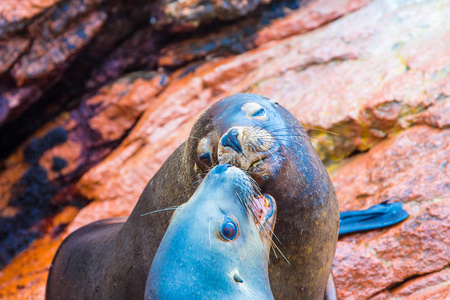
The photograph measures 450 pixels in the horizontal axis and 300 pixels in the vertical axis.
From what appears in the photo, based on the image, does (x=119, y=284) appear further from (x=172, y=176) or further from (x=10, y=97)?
(x=10, y=97)

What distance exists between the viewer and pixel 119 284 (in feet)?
11.5

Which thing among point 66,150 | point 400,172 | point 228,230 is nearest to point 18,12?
point 66,150

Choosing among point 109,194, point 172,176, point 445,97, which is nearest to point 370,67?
point 445,97

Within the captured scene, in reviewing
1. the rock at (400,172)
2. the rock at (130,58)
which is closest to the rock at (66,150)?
the rock at (130,58)

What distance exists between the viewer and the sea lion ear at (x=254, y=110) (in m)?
3.15

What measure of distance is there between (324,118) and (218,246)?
358 centimetres

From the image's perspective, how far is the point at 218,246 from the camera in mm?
2258

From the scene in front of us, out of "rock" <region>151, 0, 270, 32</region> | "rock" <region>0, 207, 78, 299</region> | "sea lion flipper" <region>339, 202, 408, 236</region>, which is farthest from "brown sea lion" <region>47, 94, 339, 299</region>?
"rock" <region>151, 0, 270, 32</region>

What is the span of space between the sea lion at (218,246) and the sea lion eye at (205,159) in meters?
0.42

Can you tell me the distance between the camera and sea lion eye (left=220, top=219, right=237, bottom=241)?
2312 mm

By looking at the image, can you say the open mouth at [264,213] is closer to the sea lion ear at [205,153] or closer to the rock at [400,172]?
the sea lion ear at [205,153]

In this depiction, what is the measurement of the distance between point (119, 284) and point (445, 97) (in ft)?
13.1

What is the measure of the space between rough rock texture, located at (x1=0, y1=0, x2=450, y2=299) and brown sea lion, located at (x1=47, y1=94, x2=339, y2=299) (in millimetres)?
1198

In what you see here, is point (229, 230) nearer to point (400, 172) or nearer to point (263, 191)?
point (263, 191)
